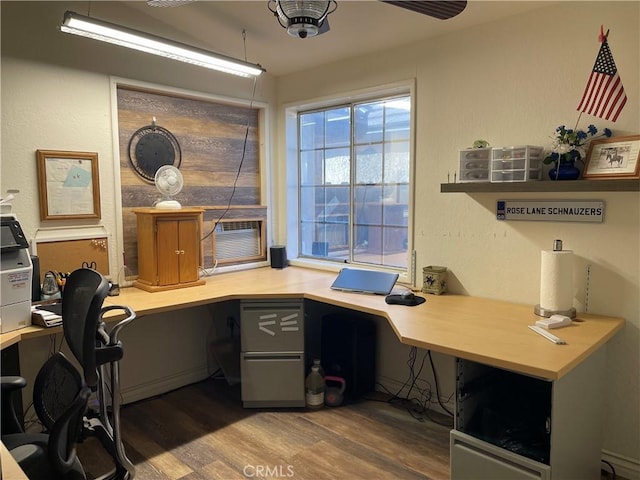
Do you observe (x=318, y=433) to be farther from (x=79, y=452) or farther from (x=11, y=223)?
(x=11, y=223)

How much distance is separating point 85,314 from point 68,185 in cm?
158

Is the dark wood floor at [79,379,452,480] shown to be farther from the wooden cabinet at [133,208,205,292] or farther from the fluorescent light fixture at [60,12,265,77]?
the fluorescent light fixture at [60,12,265,77]

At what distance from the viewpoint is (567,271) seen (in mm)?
2332

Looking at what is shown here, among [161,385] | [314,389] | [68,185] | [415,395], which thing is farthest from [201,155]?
[415,395]

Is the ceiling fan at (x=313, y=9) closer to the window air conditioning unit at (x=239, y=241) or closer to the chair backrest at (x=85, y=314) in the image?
the chair backrest at (x=85, y=314)

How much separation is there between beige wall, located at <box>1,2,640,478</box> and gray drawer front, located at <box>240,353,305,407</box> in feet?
2.41

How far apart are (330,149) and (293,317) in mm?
1518

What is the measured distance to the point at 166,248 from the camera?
3.15 m

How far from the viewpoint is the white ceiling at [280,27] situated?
2.79 meters

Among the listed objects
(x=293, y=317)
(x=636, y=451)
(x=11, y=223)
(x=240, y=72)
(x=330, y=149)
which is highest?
(x=240, y=72)

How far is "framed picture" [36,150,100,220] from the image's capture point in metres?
2.86

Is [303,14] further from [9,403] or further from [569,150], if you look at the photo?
[9,403]

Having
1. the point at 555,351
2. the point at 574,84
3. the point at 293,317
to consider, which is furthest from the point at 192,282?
the point at 574,84

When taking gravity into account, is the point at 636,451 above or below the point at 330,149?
below
